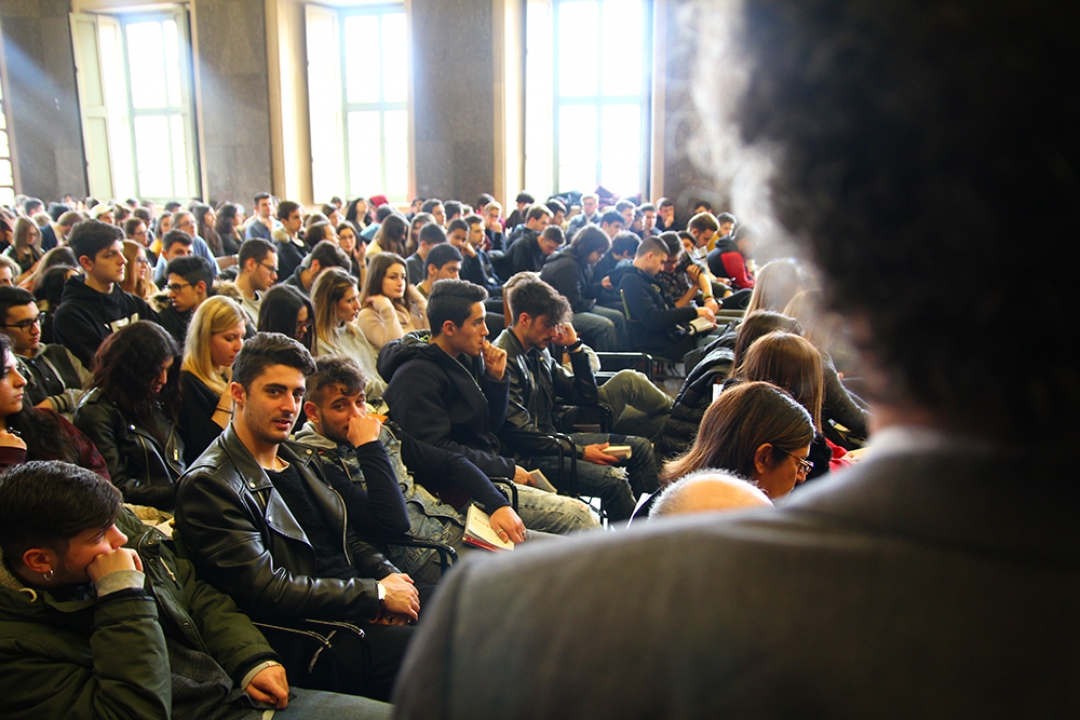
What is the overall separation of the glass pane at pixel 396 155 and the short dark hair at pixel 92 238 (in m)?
11.2

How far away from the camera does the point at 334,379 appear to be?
110 inches

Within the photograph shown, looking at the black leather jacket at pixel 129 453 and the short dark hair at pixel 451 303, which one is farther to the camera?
the short dark hair at pixel 451 303

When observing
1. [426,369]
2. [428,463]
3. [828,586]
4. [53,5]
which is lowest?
[428,463]

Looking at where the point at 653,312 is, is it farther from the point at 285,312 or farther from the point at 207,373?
the point at 207,373

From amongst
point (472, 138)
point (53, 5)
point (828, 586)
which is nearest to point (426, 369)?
point (828, 586)

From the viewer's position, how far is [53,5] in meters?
15.3

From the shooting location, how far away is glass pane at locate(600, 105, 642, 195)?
1451cm

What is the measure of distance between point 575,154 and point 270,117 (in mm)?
5309

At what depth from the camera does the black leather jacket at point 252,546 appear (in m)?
2.15

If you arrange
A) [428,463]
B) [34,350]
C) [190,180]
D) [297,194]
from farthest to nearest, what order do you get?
[190,180] → [297,194] → [34,350] → [428,463]

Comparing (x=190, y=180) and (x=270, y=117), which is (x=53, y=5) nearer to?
(x=190, y=180)

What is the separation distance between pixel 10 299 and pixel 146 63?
14312 mm

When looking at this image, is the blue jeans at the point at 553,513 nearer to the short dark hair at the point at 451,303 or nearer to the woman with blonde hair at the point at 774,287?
the short dark hair at the point at 451,303

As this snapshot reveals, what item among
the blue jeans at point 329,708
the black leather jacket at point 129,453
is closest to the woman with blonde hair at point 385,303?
the black leather jacket at point 129,453
